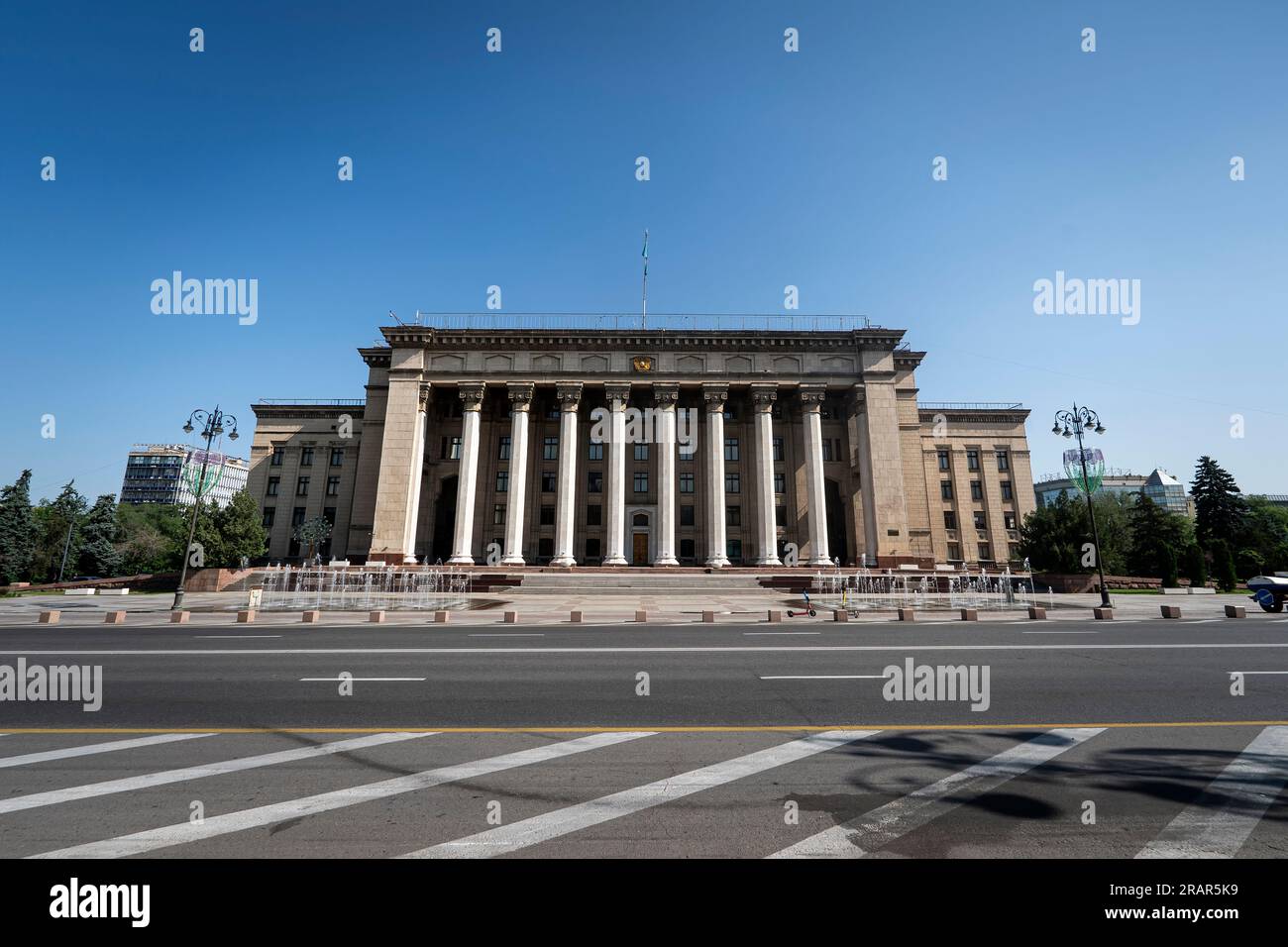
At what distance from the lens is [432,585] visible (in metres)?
37.5

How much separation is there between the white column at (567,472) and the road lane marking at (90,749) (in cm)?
3583

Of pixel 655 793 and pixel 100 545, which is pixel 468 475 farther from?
pixel 655 793

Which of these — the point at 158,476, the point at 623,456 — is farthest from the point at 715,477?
the point at 158,476

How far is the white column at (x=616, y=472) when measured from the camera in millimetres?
42281

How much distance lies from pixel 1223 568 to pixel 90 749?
53463mm

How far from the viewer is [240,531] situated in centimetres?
4241

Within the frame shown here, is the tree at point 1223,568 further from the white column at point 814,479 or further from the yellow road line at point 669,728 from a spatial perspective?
the yellow road line at point 669,728

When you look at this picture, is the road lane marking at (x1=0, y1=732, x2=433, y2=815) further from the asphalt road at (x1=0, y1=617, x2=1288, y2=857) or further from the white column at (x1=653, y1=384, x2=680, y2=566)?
the white column at (x1=653, y1=384, x2=680, y2=566)

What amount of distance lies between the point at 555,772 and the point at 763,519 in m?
39.3

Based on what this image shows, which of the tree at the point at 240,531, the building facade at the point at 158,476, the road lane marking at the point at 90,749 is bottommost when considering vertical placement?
the road lane marking at the point at 90,749

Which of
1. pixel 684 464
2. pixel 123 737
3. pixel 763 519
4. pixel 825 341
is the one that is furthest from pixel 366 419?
pixel 123 737

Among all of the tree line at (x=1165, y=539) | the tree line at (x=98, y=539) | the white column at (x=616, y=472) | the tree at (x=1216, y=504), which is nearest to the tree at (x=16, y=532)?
the tree line at (x=98, y=539)
